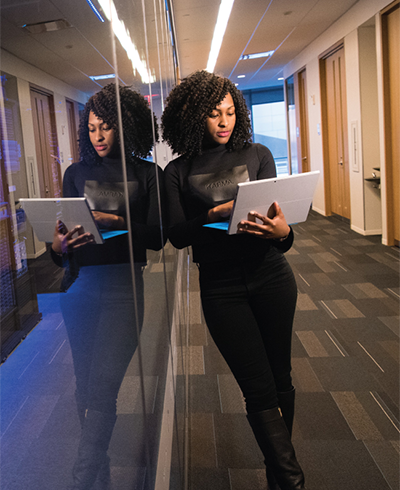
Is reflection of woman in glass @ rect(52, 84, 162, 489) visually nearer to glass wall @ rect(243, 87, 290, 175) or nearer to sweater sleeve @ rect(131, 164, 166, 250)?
sweater sleeve @ rect(131, 164, 166, 250)

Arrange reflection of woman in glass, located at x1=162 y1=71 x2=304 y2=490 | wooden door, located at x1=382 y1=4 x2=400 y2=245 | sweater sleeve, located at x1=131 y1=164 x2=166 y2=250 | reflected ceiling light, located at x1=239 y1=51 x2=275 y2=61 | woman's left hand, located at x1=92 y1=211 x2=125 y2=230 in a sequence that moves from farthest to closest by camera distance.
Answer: reflected ceiling light, located at x1=239 y1=51 x2=275 y2=61, wooden door, located at x1=382 y1=4 x2=400 y2=245, reflection of woman in glass, located at x1=162 y1=71 x2=304 y2=490, sweater sleeve, located at x1=131 y1=164 x2=166 y2=250, woman's left hand, located at x1=92 y1=211 x2=125 y2=230

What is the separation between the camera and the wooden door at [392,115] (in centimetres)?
430

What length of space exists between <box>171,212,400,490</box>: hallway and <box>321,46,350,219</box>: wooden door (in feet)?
10.0

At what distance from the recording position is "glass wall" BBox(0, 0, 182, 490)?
225mm

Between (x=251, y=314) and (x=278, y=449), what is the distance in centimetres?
39

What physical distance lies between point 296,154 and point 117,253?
8.99 m

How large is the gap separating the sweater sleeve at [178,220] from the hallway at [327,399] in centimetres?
65

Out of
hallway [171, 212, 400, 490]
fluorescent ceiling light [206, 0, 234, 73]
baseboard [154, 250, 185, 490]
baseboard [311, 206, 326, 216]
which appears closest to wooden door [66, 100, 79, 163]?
baseboard [154, 250, 185, 490]

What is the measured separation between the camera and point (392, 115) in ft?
14.9

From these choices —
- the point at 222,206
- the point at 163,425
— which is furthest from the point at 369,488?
the point at 222,206

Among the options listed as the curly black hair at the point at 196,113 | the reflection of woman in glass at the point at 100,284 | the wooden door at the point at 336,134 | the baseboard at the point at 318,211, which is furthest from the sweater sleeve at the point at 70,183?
the baseboard at the point at 318,211

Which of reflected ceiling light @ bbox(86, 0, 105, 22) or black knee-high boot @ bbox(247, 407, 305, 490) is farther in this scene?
black knee-high boot @ bbox(247, 407, 305, 490)

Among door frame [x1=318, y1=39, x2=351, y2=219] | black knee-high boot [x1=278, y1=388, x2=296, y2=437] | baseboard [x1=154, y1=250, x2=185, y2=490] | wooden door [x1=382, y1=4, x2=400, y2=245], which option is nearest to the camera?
baseboard [x1=154, y1=250, x2=185, y2=490]

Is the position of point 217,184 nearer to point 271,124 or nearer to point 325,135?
point 325,135
